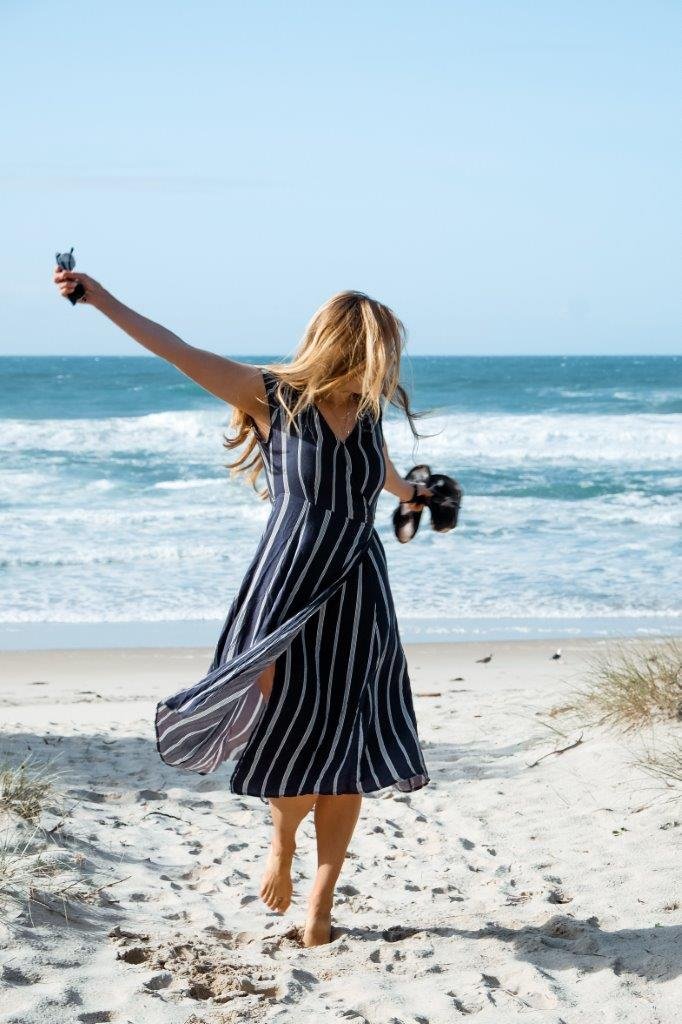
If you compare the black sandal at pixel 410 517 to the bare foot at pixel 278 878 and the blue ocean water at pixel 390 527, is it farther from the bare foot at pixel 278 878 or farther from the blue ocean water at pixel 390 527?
the bare foot at pixel 278 878

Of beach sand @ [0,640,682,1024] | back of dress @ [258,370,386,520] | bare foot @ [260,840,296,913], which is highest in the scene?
back of dress @ [258,370,386,520]

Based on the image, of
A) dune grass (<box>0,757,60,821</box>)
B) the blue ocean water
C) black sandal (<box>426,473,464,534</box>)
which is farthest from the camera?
the blue ocean water

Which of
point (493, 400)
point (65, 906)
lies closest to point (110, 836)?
point (65, 906)

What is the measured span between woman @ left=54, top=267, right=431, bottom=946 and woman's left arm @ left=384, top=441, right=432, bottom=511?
0.23 m

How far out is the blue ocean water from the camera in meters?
9.78

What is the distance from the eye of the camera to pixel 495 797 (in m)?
4.73

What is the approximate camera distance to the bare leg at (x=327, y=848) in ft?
10.1

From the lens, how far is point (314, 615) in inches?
117

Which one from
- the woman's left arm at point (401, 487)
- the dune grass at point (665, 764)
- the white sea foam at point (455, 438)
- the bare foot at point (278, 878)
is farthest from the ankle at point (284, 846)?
the white sea foam at point (455, 438)

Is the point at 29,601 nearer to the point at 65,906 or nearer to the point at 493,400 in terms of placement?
the point at 65,906

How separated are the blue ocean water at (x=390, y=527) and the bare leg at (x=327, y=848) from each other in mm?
1026

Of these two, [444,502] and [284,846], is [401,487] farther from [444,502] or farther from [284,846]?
[284,846]

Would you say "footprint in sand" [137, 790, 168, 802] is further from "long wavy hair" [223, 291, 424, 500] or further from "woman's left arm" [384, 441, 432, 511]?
"long wavy hair" [223, 291, 424, 500]

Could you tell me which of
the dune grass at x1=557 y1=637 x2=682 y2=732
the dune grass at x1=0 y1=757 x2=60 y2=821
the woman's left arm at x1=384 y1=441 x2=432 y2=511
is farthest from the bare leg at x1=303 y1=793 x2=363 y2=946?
the dune grass at x1=557 y1=637 x2=682 y2=732
